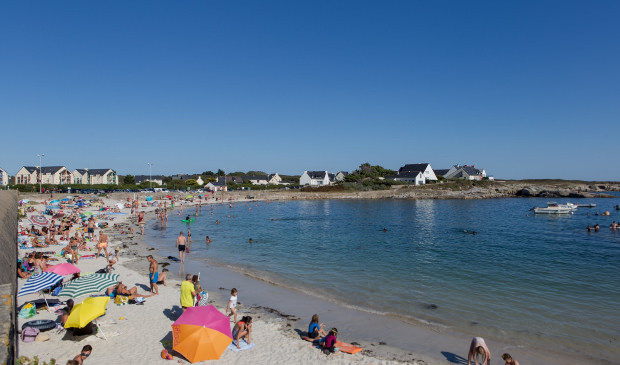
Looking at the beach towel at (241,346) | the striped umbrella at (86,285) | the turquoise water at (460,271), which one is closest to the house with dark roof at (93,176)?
the turquoise water at (460,271)

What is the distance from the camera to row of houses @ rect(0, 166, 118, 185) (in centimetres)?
9425

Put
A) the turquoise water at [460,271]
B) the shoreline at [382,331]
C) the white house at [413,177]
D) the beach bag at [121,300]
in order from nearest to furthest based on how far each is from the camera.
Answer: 1. the shoreline at [382,331]
2. the turquoise water at [460,271]
3. the beach bag at [121,300]
4. the white house at [413,177]

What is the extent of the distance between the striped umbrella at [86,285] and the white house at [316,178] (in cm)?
11191

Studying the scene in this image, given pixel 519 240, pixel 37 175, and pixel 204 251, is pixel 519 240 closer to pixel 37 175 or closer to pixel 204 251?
pixel 204 251

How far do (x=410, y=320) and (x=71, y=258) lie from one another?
60.0 ft

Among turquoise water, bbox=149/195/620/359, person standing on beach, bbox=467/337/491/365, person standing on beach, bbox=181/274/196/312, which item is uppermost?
person standing on beach, bbox=181/274/196/312

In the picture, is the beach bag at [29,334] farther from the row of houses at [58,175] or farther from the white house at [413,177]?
the white house at [413,177]

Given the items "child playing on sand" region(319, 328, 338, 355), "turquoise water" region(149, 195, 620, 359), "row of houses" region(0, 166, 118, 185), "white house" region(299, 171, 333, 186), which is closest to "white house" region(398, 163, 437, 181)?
"white house" region(299, 171, 333, 186)

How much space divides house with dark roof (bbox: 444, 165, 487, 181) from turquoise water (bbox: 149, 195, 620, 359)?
239 ft

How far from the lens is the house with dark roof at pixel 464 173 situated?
110500 millimetres

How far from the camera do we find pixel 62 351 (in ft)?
30.1

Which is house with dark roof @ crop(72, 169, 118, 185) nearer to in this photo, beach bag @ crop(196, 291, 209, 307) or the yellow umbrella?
beach bag @ crop(196, 291, 209, 307)

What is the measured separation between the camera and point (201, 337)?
8836 millimetres

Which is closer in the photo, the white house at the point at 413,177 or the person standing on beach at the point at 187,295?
the person standing on beach at the point at 187,295
